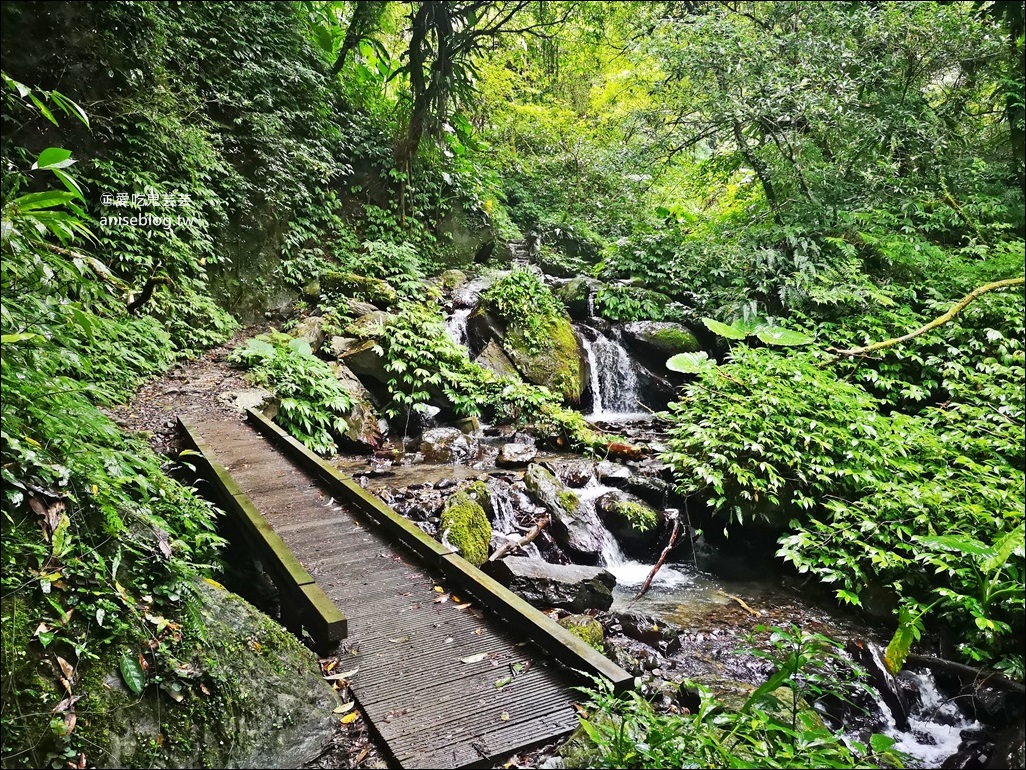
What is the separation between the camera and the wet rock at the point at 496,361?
11.3 meters

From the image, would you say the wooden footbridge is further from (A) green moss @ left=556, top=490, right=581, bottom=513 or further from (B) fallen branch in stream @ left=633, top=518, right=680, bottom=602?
(B) fallen branch in stream @ left=633, top=518, right=680, bottom=602

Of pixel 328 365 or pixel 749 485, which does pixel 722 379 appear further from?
pixel 328 365

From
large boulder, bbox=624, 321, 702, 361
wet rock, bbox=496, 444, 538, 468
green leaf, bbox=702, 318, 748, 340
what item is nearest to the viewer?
wet rock, bbox=496, 444, 538, 468

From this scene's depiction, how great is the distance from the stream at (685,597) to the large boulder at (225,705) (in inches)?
103

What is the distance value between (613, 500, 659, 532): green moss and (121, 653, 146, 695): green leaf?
5.91 meters

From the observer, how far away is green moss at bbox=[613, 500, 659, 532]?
7.41m

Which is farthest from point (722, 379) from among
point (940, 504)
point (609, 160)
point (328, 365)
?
point (609, 160)

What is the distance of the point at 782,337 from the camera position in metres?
9.69

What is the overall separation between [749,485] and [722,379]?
2.17 metres

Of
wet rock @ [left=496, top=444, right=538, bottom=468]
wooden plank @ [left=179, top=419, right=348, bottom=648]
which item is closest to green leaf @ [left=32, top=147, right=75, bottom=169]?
wooden plank @ [left=179, top=419, right=348, bottom=648]

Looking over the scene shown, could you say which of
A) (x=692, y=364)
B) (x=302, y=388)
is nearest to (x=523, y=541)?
(x=302, y=388)

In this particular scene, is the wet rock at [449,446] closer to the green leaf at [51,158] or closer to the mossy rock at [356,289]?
the mossy rock at [356,289]

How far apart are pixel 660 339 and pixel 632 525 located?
602 centimetres

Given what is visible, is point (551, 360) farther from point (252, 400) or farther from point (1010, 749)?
point (1010, 749)
